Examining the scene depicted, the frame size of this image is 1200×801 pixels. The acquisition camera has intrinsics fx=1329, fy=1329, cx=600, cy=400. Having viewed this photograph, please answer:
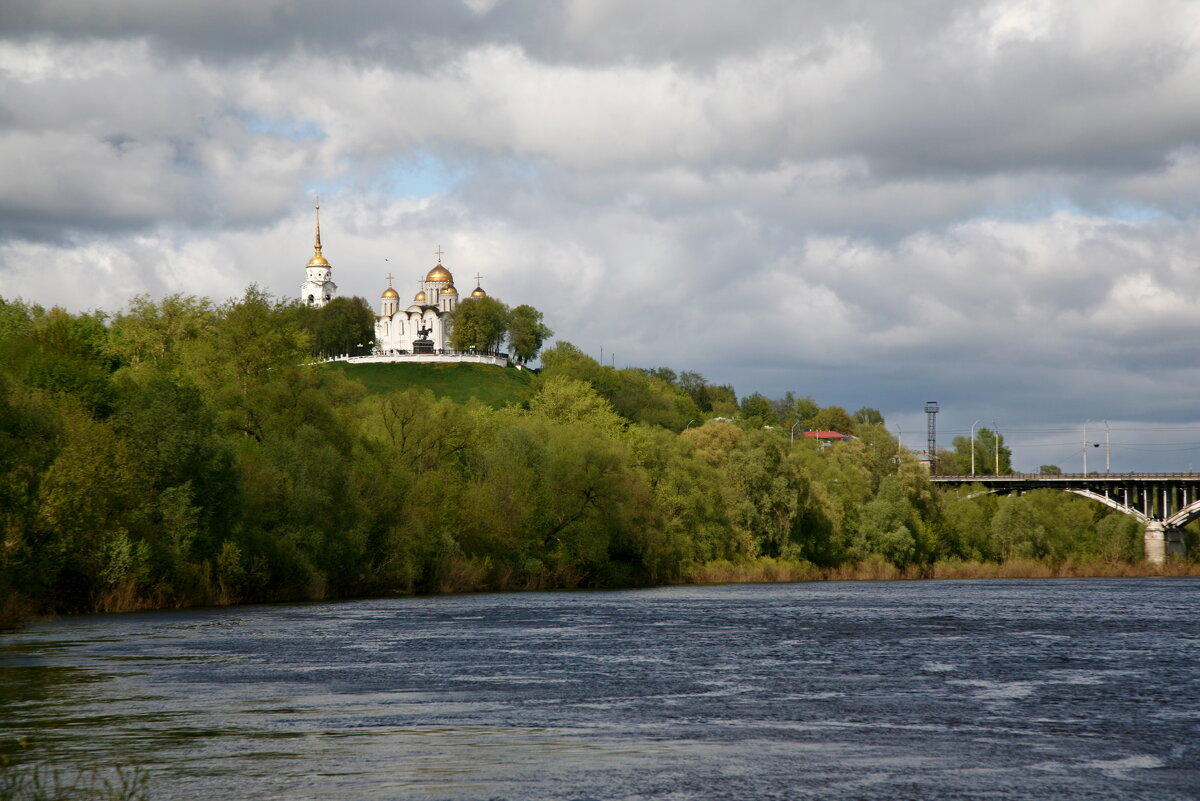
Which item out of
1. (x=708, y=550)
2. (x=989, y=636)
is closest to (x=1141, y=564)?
(x=708, y=550)

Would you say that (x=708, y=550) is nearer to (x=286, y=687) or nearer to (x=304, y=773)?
(x=286, y=687)

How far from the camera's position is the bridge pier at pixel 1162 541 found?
139 m

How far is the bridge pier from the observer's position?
456ft

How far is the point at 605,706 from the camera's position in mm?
32062

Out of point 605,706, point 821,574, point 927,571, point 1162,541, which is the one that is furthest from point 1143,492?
point 605,706

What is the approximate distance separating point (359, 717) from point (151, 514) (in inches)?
1279

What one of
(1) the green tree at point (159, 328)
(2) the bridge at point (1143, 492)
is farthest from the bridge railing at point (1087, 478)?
(1) the green tree at point (159, 328)

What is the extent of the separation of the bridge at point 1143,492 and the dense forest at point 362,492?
8.74 ft

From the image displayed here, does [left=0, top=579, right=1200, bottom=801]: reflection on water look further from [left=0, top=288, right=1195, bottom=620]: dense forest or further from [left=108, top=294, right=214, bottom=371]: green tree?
[left=108, top=294, right=214, bottom=371]: green tree

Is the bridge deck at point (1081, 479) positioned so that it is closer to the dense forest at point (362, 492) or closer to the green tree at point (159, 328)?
the dense forest at point (362, 492)

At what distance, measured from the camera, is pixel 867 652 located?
46.1 metres

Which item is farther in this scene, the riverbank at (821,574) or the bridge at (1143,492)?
the bridge at (1143,492)

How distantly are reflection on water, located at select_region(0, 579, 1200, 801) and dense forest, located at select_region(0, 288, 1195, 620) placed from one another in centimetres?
450

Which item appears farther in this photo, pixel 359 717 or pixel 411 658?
pixel 411 658
